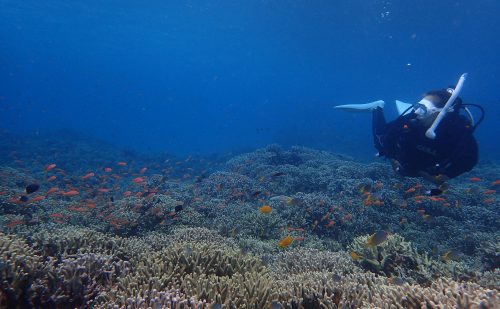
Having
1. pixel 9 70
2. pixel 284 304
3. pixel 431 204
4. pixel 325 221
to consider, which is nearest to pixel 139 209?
pixel 325 221

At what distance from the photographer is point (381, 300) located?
3.24 metres

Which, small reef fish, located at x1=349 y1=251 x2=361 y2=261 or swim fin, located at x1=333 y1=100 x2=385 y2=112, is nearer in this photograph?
small reef fish, located at x1=349 y1=251 x2=361 y2=261

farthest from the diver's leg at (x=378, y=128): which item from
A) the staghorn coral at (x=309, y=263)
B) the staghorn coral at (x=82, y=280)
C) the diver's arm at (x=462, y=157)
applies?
the staghorn coral at (x=82, y=280)

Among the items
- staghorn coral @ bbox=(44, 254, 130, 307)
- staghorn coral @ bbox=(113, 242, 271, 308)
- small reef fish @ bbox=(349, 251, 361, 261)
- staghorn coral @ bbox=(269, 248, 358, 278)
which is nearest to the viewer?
staghorn coral @ bbox=(113, 242, 271, 308)

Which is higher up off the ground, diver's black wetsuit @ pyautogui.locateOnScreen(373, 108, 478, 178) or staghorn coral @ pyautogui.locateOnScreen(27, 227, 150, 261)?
diver's black wetsuit @ pyautogui.locateOnScreen(373, 108, 478, 178)

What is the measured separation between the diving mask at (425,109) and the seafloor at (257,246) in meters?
2.79

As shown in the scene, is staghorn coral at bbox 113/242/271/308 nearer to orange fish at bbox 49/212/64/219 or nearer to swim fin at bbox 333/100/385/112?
orange fish at bbox 49/212/64/219

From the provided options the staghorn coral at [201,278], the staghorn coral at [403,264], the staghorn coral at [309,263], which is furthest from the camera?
the staghorn coral at [309,263]

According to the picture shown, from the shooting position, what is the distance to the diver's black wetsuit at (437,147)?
6.37 metres

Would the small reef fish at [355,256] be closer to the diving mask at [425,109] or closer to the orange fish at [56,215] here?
the diving mask at [425,109]

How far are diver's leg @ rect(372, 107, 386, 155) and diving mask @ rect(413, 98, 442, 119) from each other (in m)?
1.40

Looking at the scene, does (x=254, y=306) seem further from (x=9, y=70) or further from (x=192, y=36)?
(x=9, y=70)

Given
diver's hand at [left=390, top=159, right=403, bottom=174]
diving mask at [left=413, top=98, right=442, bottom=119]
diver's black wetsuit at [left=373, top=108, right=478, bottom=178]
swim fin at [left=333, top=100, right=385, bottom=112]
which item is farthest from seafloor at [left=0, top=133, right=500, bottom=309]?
swim fin at [left=333, top=100, right=385, bottom=112]

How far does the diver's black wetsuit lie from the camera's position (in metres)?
6.37
